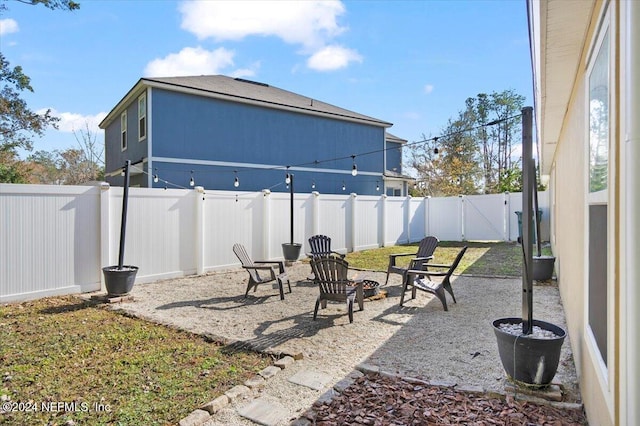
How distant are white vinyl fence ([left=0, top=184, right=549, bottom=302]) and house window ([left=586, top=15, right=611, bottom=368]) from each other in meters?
7.07

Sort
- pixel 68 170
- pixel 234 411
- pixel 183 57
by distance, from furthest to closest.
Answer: pixel 68 170, pixel 183 57, pixel 234 411

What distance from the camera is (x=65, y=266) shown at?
6.21m

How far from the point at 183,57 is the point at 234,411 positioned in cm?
1983

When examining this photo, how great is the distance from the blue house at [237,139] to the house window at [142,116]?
3cm

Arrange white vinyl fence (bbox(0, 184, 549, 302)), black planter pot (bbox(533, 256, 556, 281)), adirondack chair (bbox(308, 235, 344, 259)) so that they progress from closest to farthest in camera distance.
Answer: white vinyl fence (bbox(0, 184, 549, 302))
black planter pot (bbox(533, 256, 556, 281))
adirondack chair (bbox(308, 235, 344, 259))

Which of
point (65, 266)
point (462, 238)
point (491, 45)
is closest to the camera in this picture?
point (65, 266)

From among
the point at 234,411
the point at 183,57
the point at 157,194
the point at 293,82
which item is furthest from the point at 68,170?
the point at 234,411

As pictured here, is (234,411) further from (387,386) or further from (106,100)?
(106,100)

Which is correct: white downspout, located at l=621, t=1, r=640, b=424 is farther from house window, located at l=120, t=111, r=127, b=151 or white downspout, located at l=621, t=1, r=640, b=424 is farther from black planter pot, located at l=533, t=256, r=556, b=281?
house window, located at l=120, t=111, r=127, b=151

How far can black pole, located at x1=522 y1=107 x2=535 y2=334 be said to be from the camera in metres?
2.94

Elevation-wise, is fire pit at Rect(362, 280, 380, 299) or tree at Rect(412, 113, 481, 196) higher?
tree at Rect(412, 113, 481, 196)

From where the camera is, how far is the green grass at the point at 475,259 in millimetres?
8898

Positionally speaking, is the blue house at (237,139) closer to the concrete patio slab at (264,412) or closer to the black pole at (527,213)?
the black pole at (527,213)

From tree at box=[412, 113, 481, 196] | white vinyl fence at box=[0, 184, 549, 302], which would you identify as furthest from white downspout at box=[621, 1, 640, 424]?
tree at box=[412, 113, 481, 196]
